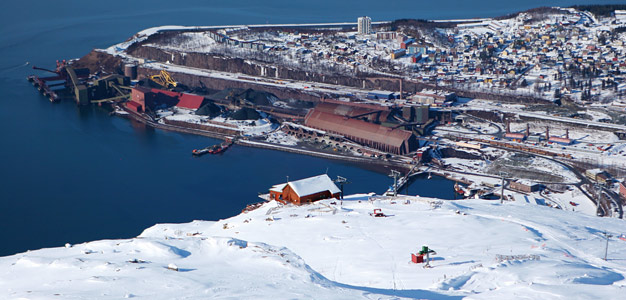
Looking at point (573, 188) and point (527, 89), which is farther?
point (527, 89)

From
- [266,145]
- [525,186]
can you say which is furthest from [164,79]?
[525,186]

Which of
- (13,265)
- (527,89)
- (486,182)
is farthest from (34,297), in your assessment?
(527,89)

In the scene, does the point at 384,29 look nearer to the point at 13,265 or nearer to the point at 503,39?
the point at 503,39

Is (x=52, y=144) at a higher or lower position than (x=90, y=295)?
lower

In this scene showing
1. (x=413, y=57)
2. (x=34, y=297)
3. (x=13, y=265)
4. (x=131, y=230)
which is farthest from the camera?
(x=413, y=57)

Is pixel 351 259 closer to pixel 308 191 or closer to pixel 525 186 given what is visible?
pixel 308 191

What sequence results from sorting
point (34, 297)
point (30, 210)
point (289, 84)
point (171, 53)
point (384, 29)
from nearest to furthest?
point (34, 297) → point (30, 210) → point (289, 84) → point (171, 53) → point (384, 29)

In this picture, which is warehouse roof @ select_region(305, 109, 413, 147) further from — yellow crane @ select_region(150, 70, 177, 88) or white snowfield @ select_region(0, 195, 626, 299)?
yellow crane @ select_region(150, 70, 177, 88)

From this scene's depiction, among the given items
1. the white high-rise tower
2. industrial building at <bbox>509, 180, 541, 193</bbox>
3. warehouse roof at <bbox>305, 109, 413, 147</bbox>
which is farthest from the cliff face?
industrial building at <bbox>509, 180, 541, 193</bbox>
